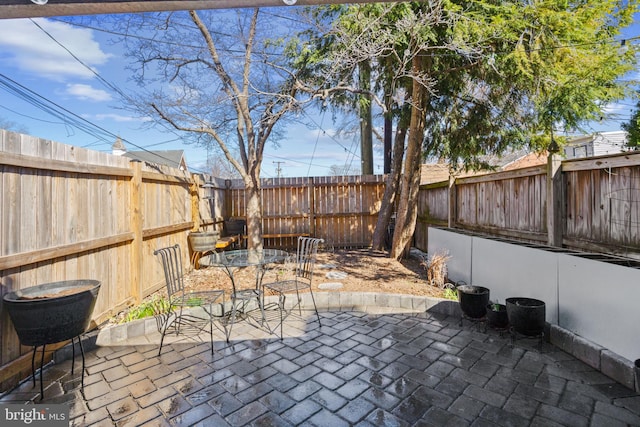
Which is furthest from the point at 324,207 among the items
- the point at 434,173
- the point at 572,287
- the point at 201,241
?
the point at 572,287

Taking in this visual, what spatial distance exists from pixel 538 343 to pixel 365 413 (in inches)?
71.8

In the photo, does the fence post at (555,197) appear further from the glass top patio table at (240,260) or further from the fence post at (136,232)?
the fence post at (136,232)

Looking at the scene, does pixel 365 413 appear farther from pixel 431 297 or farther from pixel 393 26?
pixel 393 26

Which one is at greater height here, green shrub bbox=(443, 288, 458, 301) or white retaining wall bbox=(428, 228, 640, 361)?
white retaining wall bbox=(428, 228, 640, 361)

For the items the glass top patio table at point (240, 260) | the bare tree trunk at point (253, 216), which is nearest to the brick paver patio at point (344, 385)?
the glass top patio table at point (240, 260)

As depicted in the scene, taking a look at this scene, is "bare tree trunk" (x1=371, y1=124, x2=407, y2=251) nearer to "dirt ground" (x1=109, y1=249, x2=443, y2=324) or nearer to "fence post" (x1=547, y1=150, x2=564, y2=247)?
"dirt ground" (x1=109, y1=249, x2=443, y2=324)

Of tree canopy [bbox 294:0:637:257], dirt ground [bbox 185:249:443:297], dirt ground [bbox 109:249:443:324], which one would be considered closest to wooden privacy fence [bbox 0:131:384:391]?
dirt ground [bbox 109:249:443:324]

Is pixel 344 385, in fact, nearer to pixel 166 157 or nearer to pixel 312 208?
pixel 312 208

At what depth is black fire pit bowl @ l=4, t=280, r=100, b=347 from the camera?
1985mm

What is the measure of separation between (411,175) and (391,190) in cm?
109

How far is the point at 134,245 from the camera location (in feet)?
11.9

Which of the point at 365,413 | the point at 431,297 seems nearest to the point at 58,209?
the point at 365,413

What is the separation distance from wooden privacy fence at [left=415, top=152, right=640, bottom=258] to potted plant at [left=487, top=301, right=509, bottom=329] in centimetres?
86

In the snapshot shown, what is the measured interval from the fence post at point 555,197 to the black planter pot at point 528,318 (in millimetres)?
777
